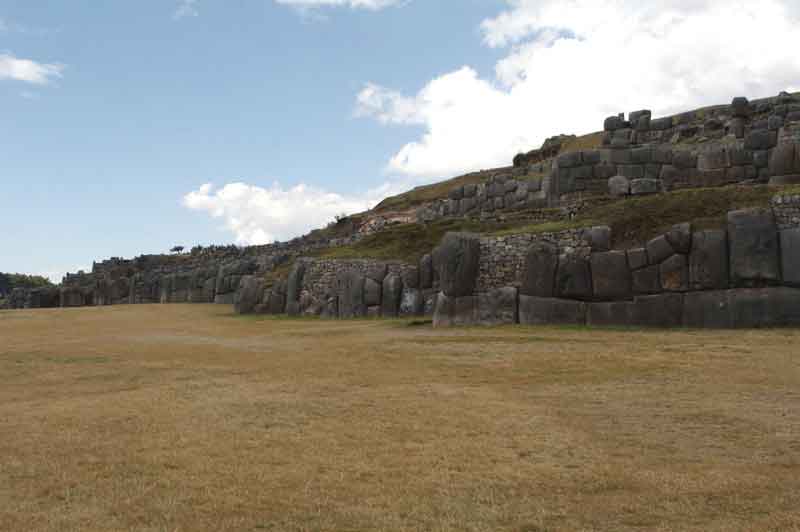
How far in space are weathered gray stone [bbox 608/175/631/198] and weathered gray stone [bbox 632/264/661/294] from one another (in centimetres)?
725

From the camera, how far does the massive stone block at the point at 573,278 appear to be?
22.4m

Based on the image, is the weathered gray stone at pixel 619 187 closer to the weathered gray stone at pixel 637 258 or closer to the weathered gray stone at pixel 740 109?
the weathered gray stone at pixel 637 258

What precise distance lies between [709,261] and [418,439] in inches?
540

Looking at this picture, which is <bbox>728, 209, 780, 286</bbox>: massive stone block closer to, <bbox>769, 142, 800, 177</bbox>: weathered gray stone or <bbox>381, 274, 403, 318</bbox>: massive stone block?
<bbox>769, 142, 800, 177</bbox>: weathered gray stone

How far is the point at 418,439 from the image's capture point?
365 inches

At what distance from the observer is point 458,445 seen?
8.93 meters

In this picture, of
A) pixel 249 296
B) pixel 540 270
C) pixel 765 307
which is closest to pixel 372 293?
pixel 540 270

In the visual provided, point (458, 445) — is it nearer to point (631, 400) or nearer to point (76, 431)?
point (631, 400)

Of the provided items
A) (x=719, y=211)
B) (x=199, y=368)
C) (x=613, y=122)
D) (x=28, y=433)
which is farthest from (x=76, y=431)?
(x=613, y=122)

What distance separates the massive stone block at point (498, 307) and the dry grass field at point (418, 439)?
6008mm

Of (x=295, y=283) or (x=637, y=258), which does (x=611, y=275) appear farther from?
(x=295, y=283)

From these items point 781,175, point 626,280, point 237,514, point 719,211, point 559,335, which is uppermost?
point 781,175

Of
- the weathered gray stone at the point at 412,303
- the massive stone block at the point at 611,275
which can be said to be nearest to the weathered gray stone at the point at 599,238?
the massive stone block at the point at 611,275

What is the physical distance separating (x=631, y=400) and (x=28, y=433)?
859cm
